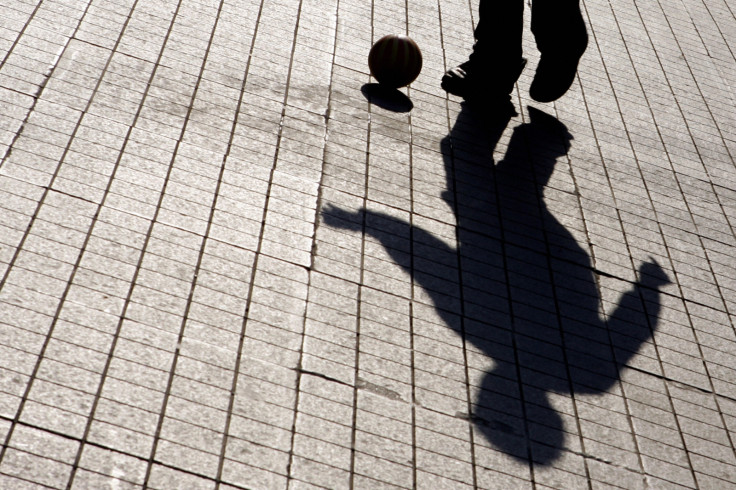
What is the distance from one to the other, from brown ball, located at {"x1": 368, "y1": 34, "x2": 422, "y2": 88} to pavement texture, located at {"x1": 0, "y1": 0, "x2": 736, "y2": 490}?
0.52ft

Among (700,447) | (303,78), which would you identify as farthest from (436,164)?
(700,447)

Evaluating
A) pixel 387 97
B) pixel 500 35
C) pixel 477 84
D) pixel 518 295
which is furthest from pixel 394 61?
pixel 518 295

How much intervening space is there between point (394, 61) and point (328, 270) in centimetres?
250

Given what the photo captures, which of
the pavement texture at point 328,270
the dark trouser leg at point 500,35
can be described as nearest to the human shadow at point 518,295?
the pavement texture at point 328,270

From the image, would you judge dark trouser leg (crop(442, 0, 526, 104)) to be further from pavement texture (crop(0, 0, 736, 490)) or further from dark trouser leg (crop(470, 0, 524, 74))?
pavement texture (crop(0, 0, 736, 490))

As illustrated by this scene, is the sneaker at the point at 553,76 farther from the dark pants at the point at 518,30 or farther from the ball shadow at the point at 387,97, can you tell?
the ball shadow at the point at 387,97

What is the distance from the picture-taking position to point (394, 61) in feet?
24.1

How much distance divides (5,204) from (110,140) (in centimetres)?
95

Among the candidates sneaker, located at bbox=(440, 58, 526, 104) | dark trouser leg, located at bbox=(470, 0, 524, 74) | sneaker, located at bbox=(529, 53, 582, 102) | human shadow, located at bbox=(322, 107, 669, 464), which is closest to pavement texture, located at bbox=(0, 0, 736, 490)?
human shadow, located at bbox=(322, 107, 669, 464)

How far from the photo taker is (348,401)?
15.0ft

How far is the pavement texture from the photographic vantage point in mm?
4246

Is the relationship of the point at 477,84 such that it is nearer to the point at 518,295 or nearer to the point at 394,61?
the point at 394,61

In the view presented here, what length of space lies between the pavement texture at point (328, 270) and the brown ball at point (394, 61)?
158mm

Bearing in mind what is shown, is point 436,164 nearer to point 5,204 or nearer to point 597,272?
point 597,272
